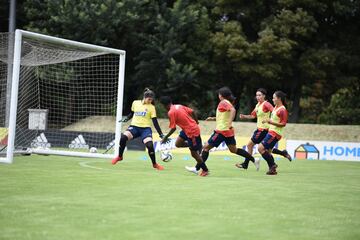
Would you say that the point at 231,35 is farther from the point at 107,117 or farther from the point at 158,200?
the point at 158,200

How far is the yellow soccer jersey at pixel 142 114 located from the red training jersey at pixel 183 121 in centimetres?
179

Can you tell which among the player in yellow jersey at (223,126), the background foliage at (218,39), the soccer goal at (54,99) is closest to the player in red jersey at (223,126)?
the player in yellow jersey at (223,126)

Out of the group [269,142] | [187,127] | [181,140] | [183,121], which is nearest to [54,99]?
[181,140]

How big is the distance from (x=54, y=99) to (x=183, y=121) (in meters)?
14.9

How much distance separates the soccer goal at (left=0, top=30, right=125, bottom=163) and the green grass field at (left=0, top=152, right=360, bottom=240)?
15.9 ft

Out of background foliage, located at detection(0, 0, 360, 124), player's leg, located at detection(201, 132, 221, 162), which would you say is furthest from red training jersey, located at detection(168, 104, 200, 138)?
background foliage, located at detection(0, 0, 360, 124)

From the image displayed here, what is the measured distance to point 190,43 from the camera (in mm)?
35656

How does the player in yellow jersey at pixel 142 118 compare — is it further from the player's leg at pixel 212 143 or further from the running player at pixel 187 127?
the player's leg at pixel 212 143

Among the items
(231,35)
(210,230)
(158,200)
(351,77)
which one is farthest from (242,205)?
(351,77)

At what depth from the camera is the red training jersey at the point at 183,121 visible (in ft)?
43.8

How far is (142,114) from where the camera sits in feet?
49.9

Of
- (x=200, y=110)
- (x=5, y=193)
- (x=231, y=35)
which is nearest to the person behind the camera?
(x=5, y=193)

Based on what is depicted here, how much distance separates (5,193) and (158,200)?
2287 mm

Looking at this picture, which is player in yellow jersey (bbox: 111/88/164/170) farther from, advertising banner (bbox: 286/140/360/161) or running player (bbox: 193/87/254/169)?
advertising banner (bbox: 286/140/360/161)
